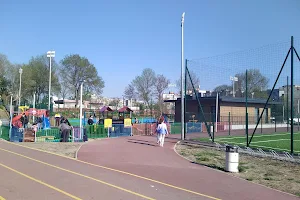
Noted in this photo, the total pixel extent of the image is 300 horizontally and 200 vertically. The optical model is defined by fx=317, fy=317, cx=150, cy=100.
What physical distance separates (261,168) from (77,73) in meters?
56.7

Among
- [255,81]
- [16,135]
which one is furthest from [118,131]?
[255,81]

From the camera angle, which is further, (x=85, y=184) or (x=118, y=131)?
(x=118, y=131)

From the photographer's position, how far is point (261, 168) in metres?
12.7

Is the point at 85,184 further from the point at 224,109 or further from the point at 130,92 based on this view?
the point at 130,92

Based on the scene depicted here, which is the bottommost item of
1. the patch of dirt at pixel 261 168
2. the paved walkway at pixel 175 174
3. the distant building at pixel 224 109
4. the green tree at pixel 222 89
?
the patch of dirt at pixel 261 168

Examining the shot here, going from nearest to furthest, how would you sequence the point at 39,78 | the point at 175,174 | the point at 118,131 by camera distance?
the point at 175,174
the point at 118,131
the point at 39,78

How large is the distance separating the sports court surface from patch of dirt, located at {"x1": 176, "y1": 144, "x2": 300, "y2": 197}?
25.2 inches

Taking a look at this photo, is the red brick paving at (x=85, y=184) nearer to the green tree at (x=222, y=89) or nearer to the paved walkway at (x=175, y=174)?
the paved walkway at (x=175, y=174)

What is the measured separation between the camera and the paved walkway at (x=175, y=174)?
28.2ft

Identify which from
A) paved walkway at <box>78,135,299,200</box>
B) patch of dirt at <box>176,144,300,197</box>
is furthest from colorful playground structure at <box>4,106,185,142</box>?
patch of dirt at <box>176,144,300,197</box>

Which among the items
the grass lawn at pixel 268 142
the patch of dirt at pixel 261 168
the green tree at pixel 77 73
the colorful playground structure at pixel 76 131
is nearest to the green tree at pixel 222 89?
the grass lawn at pixel 268 142

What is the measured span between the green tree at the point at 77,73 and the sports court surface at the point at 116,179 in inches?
2025

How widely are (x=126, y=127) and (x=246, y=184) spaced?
1669 centimetres

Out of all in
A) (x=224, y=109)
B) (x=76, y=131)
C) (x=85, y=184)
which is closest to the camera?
(x=85, y=184)
